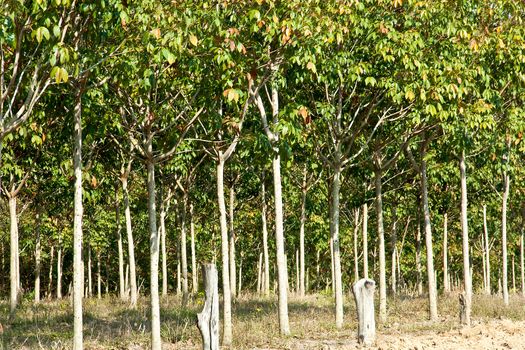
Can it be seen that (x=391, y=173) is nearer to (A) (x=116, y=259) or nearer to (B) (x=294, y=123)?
(B) (x=294, y=123)

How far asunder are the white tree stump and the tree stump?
A: 13.6 feet

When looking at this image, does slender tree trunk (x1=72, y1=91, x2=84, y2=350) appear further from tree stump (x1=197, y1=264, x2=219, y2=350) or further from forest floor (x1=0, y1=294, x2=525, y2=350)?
tree stump (x1=197, y1=264, x2=219, y2=350)

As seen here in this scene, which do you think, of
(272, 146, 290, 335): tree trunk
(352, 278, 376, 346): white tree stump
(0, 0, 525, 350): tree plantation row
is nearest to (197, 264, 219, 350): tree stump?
(0, 0, 525, 350): tree plantation row

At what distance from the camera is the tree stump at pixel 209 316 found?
9.45 metres

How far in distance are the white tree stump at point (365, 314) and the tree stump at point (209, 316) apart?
13.6 ft

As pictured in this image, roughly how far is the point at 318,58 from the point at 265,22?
59.7 inches

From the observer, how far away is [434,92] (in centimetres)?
1361

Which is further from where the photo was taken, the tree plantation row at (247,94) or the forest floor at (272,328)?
the forest floor at (272,328)

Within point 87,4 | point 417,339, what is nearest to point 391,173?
point 417,339

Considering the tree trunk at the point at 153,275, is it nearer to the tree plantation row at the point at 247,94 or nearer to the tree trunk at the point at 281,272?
the tree plantation row at the point at 247,94

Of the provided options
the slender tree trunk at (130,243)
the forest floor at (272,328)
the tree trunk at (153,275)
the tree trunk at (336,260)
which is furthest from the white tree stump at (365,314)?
the slender tree trunk at (130,243)

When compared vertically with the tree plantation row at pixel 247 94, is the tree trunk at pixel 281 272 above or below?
below

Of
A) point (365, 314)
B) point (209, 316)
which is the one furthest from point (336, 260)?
point (209, 316)

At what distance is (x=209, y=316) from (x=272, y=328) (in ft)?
19.1
